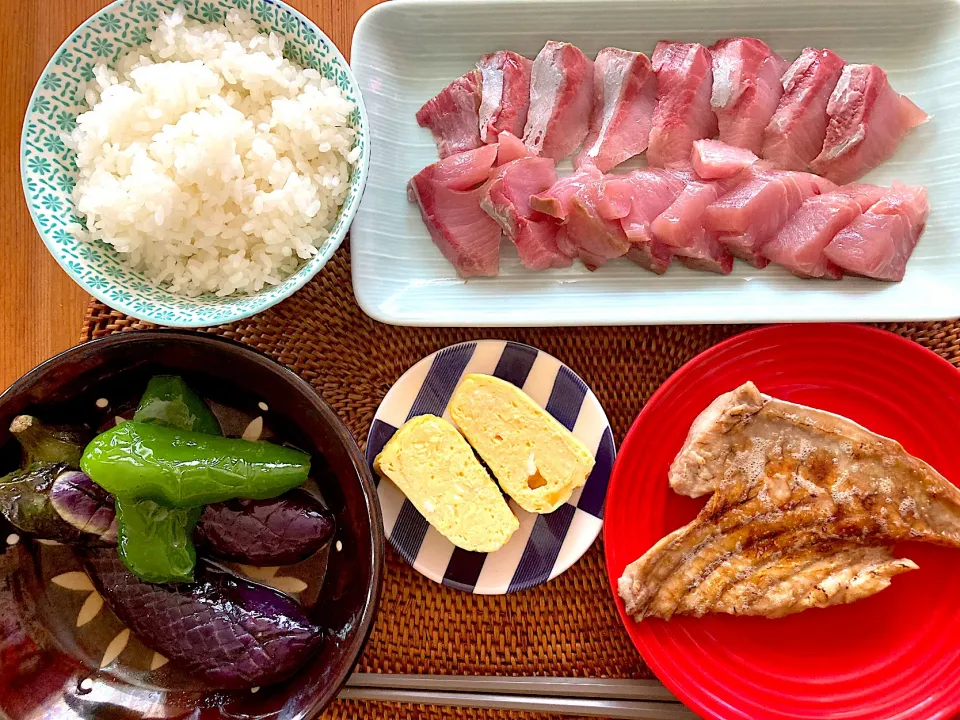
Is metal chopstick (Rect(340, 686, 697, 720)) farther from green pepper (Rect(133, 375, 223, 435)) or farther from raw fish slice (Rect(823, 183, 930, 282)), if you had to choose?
raw fish slice (Rect(823, 183, 930, 282))

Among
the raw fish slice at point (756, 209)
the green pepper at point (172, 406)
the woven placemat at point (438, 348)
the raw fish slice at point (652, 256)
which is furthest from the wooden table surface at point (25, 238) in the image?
the raw fish slice at point (756, 209)

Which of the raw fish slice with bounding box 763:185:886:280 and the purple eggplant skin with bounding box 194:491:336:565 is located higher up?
the raw fish slice with bounding box 763:185:886:280

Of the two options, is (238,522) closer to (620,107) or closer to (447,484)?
(447,484)

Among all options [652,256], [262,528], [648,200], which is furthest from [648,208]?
[262,528]

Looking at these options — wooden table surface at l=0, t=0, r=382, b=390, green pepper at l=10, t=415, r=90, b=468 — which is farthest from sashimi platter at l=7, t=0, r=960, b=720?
wooden table surface at l=0, t=0, r=382, b=390

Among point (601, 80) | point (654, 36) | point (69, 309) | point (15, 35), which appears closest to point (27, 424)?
point (69, 309)

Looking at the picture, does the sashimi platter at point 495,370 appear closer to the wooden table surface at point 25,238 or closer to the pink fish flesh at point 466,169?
the pink fish flesh at point 466,169

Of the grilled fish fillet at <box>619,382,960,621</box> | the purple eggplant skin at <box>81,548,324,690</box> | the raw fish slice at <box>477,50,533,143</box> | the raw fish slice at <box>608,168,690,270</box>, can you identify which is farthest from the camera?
the raw fish slice at <box>477,50,533,143</box>
